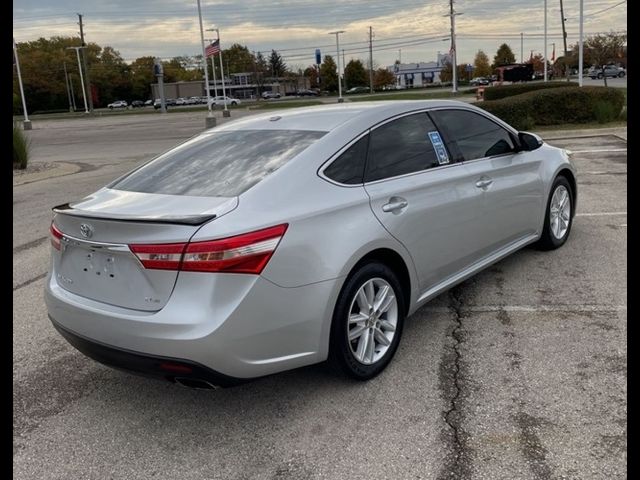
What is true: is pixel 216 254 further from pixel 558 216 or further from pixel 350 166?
pixel 558 216

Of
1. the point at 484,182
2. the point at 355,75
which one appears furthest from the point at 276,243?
the point at 355,75

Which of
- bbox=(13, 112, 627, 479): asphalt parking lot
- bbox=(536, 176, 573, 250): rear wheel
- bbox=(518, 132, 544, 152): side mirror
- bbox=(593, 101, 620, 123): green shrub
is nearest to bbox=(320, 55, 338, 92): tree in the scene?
bbox=(593, 101, 620, 123): green shrub

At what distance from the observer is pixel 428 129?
439 cm

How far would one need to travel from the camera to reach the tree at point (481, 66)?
397 ft

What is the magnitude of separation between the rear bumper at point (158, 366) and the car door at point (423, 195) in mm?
1362

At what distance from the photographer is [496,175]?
189 inches

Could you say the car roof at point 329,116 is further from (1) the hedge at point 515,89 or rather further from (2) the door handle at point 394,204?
(1) the hedge at point 515,89

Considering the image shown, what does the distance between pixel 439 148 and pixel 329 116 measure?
0.88m

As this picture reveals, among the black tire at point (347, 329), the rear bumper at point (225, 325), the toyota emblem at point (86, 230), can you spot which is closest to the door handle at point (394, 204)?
the black tire at point (347, 329)

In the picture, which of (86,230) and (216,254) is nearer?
(216,254)

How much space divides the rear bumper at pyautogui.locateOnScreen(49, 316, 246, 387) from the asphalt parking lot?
1.38ft

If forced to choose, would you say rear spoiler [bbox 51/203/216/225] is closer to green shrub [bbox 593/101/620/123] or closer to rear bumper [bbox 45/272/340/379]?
rear bumper [bbox 45/272/340/379]

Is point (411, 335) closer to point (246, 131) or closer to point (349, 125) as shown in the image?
point (349, 125)

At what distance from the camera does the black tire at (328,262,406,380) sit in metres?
3.35
